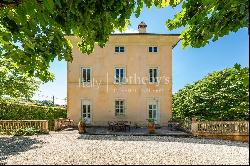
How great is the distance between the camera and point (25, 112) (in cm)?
2728

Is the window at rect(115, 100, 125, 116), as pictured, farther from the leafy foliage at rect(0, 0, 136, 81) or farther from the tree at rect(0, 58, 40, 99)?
the leafy foliage at rect(0, 0, 136, 81)

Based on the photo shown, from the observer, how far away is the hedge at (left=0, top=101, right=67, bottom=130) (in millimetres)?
25859

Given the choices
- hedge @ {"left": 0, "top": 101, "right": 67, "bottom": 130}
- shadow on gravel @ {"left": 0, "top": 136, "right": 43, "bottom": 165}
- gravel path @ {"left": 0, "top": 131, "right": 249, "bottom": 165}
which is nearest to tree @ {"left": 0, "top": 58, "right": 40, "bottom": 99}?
hedge @ {"left": 0, "top": 101, "right": 67, "bottom": 130}

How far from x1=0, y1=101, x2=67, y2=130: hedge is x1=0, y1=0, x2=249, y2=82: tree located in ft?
64.2

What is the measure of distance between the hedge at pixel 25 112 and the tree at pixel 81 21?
19567mm

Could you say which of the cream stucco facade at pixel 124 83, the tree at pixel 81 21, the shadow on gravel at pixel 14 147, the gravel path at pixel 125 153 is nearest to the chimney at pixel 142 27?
the cream stucco facade at pixel 124 83

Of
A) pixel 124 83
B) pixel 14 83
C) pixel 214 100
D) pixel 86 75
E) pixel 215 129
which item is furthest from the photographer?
pixel 86 75

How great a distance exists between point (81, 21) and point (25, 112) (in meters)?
24.1

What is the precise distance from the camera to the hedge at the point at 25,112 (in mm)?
25859

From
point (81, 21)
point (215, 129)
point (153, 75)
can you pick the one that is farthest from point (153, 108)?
point (81, 21)

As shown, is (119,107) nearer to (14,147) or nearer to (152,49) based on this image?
(152,49)

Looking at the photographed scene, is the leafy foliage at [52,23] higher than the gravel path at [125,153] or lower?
higher

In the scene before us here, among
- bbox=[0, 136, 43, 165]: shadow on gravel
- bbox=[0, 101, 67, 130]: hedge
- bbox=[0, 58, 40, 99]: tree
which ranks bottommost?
bbox=[0, 136, 43, 165]: shadow on gravel

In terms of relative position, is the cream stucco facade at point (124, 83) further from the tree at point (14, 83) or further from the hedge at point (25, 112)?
the tree at point (14, 83)
